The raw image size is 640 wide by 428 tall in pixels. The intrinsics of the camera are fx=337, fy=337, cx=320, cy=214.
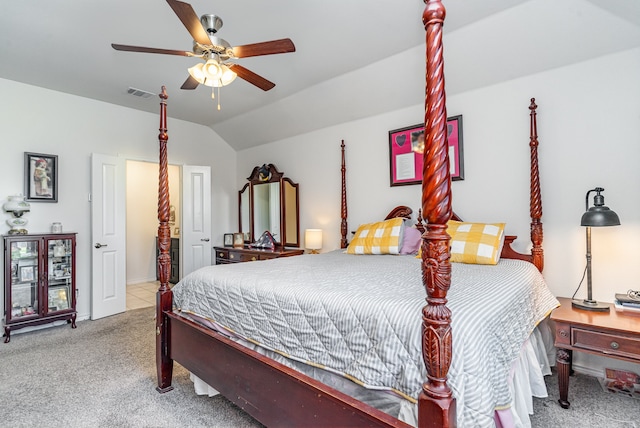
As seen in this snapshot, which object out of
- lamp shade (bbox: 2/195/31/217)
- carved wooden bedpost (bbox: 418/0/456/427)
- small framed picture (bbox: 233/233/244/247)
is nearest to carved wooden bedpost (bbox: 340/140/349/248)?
small framed picture (bbox: 233/233/244/247)

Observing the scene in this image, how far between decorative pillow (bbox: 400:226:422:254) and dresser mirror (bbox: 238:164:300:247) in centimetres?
191

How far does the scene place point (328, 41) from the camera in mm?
2828

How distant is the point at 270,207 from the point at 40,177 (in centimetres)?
275

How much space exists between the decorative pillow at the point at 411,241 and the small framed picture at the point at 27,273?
384cm

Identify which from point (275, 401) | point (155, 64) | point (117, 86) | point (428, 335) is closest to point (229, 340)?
point (275, 401)

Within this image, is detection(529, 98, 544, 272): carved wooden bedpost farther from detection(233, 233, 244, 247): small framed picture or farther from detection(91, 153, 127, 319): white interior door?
detection(91, 153, 127, 319): white interior door

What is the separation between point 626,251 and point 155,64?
425 centimetres

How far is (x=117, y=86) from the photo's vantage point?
3.77 metres

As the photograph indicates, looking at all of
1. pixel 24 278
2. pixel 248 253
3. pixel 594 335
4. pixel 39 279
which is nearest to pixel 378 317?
pixel 594 335

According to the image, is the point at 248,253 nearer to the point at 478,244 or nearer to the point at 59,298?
the point at 59,298

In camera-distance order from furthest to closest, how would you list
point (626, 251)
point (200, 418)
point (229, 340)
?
point (626, 251), point (200, 418), point (229, 340)

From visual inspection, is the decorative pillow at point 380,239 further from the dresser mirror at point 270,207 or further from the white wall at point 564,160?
the dresser mirror at point 270,207

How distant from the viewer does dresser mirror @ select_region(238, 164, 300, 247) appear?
15.9ft

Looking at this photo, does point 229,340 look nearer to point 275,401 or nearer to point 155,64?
point 275,401
